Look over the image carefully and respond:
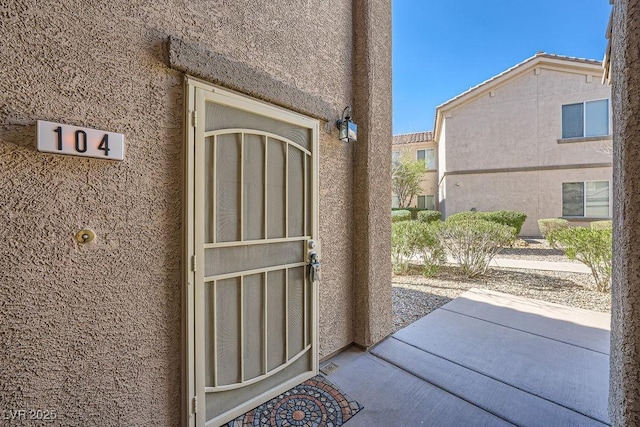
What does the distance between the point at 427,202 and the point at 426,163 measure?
2769mm

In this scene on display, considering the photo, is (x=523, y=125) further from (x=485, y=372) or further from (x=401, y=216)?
(x=485, y=372)

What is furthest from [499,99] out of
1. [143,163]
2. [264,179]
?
[143,163]

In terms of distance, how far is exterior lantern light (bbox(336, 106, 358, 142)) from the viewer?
3188mm

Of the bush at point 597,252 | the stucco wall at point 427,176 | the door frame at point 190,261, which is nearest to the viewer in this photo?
the door frame at point 190,261

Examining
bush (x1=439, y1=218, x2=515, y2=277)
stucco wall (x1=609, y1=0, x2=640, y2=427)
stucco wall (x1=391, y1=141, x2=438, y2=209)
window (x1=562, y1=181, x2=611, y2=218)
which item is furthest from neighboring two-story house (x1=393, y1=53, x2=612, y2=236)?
stucco wall (x1=609, y1=0, x2=640, y2=427)

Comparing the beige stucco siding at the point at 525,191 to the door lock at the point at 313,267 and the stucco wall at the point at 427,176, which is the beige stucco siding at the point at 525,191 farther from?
the door lock at the point at 313,267

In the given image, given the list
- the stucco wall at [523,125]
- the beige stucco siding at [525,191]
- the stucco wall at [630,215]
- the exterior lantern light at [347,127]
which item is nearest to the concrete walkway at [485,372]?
the stucco wall at [630,215]

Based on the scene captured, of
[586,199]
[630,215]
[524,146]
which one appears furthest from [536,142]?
[630,215]

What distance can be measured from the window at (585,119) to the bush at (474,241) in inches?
354

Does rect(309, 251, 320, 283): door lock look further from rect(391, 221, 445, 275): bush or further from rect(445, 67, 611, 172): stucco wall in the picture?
rect(445, 67, 611, 172): stucco wall

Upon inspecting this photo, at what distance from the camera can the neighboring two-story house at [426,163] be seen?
781 inches

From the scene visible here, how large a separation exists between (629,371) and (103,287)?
300 cm

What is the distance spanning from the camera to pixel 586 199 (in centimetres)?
1156

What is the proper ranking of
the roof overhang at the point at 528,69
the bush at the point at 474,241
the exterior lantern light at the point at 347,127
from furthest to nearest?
1. the roof overhang at the point at 528,69
2. the bush at the point at 474,241
3. the exterior lantern light at the point at 347,127
